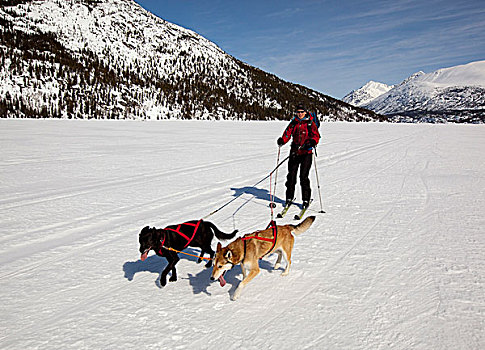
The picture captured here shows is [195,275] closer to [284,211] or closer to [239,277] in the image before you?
[239,277]

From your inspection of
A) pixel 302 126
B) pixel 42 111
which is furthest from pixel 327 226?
pixel 42 111

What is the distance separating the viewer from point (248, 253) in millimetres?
3221

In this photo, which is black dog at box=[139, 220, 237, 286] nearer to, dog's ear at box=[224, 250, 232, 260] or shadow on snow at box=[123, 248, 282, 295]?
shadow on snow at box=[123, 248, 282, 295]

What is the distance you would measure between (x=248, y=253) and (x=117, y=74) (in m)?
146

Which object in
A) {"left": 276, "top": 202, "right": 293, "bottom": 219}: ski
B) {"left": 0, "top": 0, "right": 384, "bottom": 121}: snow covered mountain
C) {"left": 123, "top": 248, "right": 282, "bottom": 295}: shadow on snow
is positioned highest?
{"left": 0, "top": 0, "right": 384, "bottom": 121}: snow covered mountain

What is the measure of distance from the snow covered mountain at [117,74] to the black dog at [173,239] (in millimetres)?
88528

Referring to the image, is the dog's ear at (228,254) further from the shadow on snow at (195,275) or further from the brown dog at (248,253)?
the shadow on snow at (195,275)

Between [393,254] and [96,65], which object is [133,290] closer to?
[393,254]

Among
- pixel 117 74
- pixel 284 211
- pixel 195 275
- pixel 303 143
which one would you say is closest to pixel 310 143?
pixel 303 143

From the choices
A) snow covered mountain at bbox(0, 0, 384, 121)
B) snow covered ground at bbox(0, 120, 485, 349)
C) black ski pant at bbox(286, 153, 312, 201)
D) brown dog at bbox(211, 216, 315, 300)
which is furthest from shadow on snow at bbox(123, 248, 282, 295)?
snow covered mountain at bbox(0, 0, 384, 121)

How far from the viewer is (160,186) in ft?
27.9

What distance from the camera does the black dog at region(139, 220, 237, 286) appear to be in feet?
10.5

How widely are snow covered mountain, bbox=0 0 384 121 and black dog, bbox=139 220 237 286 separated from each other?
88528 millimetres

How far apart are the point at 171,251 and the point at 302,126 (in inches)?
160
